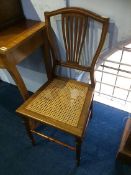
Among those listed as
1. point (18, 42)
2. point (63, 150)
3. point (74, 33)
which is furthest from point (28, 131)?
point (74, 33)

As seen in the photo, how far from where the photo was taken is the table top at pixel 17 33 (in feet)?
3.49

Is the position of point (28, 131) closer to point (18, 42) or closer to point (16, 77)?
point (16, 77)

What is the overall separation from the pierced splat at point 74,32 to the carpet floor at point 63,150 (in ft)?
2.23

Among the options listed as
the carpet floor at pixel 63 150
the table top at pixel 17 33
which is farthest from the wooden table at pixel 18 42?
the carpet floor at pixel 63 150

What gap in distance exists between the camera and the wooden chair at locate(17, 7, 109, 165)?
110 cm

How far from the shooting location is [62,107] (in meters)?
1.21

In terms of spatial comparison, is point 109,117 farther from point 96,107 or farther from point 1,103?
point 1,103

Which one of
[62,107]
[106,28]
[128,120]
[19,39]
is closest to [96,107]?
[128,120]

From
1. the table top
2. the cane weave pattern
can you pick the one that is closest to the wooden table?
the table top

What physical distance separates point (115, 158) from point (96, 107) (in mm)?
535

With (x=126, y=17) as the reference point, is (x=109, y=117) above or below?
below

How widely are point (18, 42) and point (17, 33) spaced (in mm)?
145

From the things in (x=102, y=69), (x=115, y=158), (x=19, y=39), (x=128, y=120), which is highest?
(x=19, y=39)

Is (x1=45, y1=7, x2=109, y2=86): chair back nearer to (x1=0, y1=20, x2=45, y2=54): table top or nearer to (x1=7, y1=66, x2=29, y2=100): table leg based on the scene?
(x1=0, y1=20, x2=45, y2=54): table top
